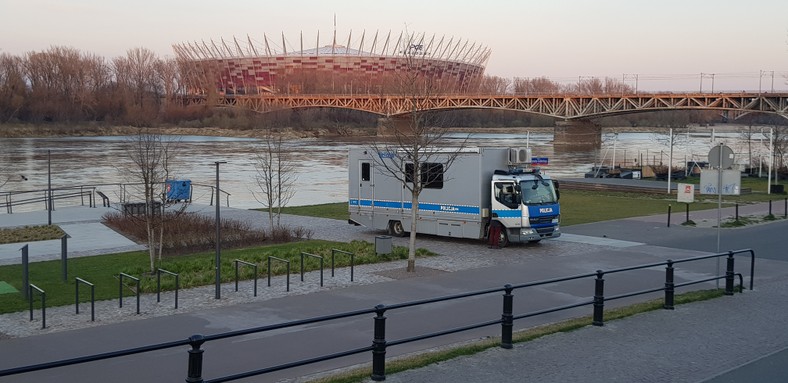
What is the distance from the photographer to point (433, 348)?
11.6m

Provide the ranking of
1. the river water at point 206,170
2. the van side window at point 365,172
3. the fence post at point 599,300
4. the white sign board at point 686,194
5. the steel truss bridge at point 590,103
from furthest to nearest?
the steel truss bridge at point 590,103, the river water at point 206,170, the white sign board at point 686,194, the van side window at point 365,172, the fence post at point 599,300

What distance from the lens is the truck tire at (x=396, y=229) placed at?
85.9 ft

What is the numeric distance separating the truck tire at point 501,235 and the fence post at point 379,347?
576 inches

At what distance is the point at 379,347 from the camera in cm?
925

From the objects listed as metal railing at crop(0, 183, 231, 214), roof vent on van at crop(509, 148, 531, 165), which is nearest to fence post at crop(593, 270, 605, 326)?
roof vent on van at crop(509, 148, 531, 165)

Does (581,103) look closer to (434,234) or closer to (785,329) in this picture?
(434,234)

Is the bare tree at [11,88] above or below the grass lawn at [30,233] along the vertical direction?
above

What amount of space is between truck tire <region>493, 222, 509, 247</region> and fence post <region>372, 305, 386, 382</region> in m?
14.6

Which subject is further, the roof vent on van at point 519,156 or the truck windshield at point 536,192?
the roof vent on van at point 519,156

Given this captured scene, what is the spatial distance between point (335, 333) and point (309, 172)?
5197 cm

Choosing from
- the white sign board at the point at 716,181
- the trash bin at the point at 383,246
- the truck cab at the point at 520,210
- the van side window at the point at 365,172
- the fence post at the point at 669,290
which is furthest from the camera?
the van side window at the point at 365,172

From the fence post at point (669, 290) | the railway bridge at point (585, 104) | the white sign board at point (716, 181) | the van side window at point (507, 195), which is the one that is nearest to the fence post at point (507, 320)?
the fence post at point (669, 290)

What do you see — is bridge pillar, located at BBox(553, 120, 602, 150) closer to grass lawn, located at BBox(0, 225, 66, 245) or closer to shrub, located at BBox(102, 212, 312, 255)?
shrub, located at BBox(102, 212, 312, 255)

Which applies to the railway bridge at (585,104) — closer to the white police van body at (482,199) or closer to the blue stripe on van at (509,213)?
the white police van body at (482,199)
